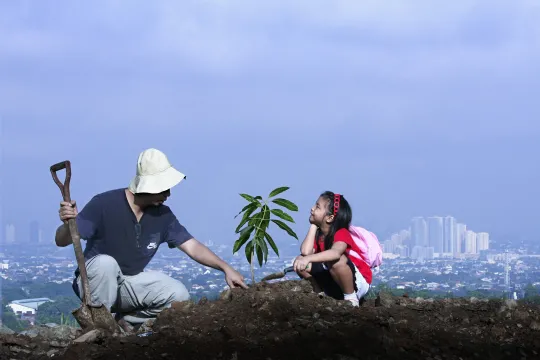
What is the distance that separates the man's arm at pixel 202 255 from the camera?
5477 mm

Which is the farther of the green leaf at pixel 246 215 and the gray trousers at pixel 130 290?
the green leaf at pixel 246 215

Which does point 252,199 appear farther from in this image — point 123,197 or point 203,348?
point 203,348

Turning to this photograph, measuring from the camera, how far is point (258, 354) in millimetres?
3656

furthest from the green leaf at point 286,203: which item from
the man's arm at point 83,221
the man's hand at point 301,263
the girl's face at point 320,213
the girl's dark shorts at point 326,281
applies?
the man's arm at point 83,221

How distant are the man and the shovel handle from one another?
21 centimetres

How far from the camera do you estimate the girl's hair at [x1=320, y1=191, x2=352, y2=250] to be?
5367 mm

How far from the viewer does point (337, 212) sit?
17.6 feet

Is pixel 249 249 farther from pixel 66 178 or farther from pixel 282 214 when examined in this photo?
pixel 66 178

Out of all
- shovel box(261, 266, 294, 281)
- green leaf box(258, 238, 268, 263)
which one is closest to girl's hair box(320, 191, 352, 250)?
shovel box(261, 266, 294, 281)

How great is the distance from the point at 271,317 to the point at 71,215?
1468mm

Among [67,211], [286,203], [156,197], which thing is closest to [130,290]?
[156,197]

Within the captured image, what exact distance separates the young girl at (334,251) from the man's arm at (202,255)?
54cm

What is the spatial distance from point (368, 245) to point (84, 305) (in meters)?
1.99

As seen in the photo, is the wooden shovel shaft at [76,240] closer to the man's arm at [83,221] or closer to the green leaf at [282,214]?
the man's arm at [83,221]
